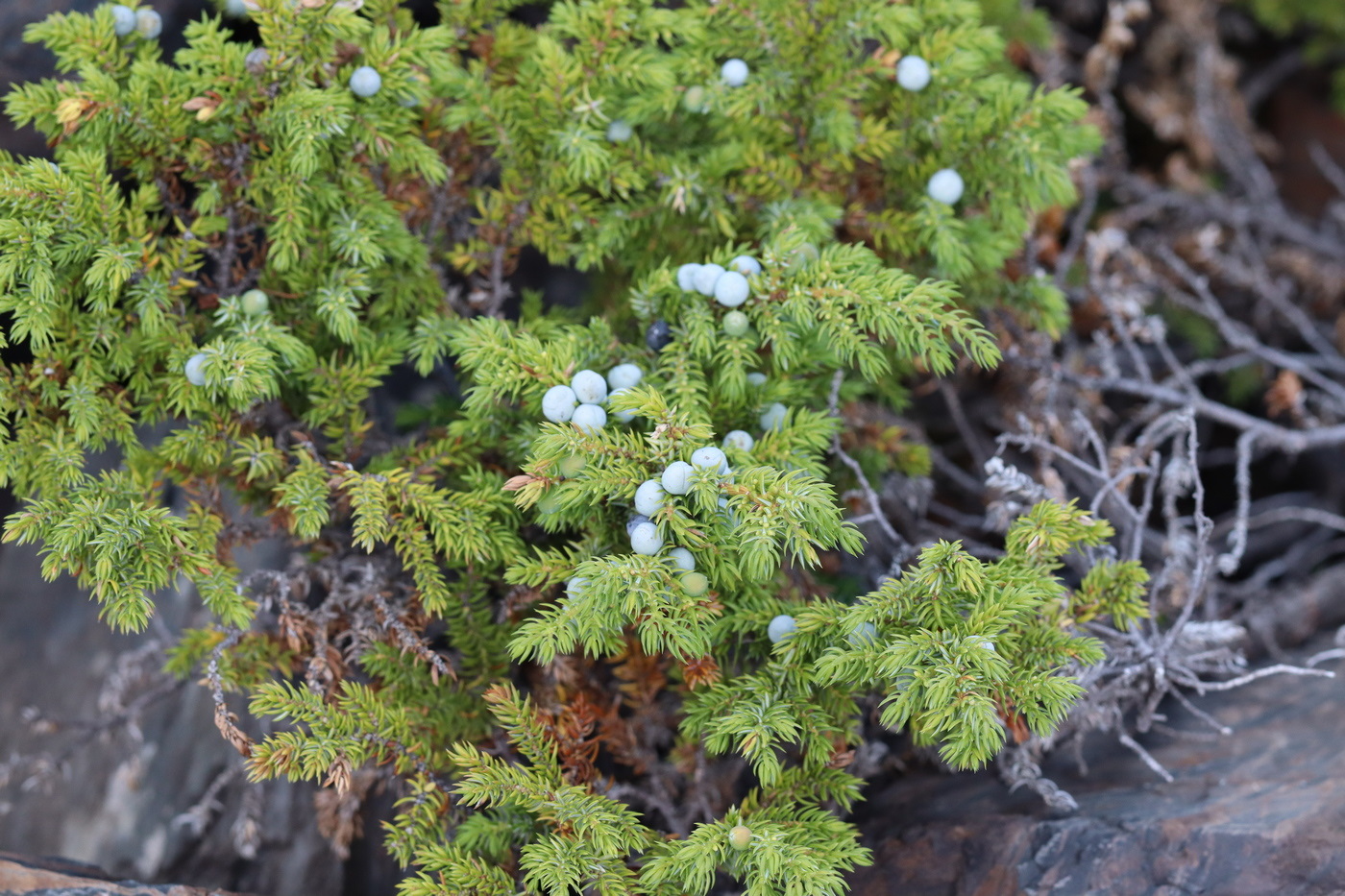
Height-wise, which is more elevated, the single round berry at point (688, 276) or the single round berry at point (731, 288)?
the single round berry at point (731, 288)

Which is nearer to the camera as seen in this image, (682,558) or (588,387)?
(682,558)

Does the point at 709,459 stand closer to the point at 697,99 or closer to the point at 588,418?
the point at 588,418

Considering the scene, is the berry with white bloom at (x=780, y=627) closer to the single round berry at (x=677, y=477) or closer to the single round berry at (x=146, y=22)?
the single round berry at (x=677, y=477)

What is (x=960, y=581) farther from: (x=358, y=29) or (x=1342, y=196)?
(x=1342, y=196)

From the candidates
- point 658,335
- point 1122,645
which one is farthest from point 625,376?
point 1122,645

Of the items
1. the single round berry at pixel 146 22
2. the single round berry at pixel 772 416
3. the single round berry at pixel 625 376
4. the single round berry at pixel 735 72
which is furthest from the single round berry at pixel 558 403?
the single round berry at pixel 146 22

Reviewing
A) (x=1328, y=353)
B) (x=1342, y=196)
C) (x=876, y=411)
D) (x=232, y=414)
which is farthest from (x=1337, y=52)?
(x=232, y=414)
